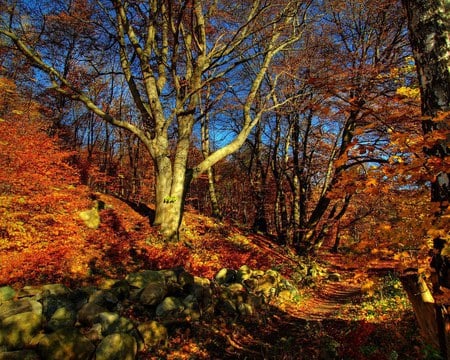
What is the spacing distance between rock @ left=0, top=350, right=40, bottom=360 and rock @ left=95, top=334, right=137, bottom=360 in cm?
85

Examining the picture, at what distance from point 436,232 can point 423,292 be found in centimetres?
141

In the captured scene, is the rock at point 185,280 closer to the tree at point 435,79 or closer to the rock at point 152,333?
the rock at point 152,333

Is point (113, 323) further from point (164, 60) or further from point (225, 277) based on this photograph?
point (164, 60)

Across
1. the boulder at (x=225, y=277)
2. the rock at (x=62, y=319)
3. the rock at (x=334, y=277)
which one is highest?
the rock at (x=62, y=319)

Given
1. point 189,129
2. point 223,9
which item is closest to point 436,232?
point 189,129

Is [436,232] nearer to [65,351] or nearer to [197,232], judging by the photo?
[65,351]

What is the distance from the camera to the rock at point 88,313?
5.36 m

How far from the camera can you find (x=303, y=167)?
1716 centimetres

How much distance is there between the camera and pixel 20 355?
4.08 metres

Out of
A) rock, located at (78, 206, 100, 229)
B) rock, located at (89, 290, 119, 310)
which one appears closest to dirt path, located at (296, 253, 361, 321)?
rock, located at (89, 290, 119, 310)

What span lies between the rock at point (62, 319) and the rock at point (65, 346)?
1.49 feet

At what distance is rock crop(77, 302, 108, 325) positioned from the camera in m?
5.36

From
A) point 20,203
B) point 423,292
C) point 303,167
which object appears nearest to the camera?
point 423,292

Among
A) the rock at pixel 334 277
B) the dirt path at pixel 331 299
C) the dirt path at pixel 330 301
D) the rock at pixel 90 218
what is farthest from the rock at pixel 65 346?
the rock at pixel 334 277
